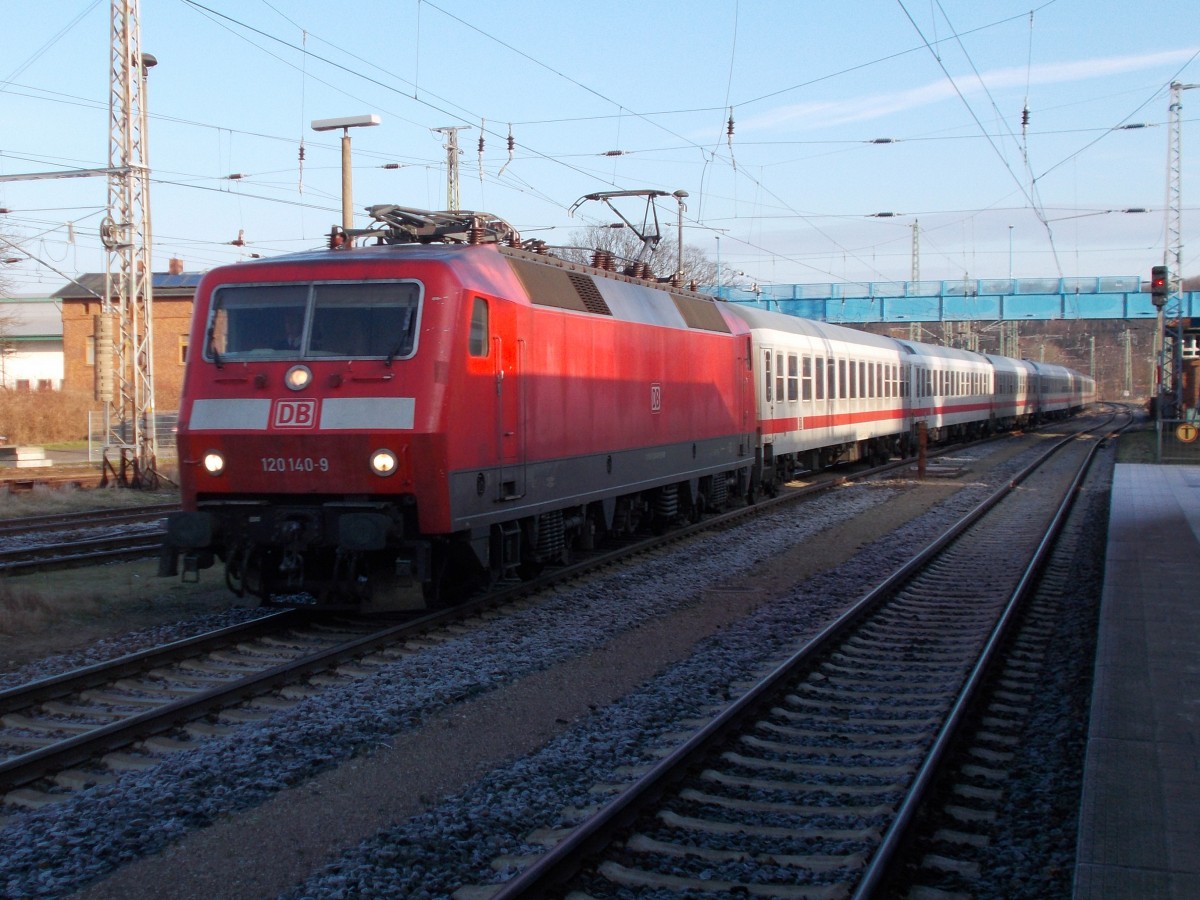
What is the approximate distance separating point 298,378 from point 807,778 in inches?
216

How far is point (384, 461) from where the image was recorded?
31.4 ft

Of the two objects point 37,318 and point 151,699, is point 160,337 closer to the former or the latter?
point 37,318

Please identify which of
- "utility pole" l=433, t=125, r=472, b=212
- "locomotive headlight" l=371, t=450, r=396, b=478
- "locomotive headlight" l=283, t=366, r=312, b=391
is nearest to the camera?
"locomotive headlight" l=371, t=450, r=396, b=478

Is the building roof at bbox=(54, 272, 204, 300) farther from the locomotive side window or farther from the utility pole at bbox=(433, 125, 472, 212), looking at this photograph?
the locomotive side window

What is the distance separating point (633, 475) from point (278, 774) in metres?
8.25

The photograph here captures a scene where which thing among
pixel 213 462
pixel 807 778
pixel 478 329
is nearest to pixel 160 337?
pixel 213 462

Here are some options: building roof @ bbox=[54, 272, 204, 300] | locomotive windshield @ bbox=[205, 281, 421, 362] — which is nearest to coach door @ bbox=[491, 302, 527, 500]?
locomotive windshield @ bbox=[205, 281, 421, 362]

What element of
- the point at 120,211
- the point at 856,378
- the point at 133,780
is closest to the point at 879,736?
the point at 133,780

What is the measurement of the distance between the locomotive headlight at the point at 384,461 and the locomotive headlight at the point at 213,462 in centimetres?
142

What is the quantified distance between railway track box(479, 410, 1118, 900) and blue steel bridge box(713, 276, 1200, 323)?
146 ft

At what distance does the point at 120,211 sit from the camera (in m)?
22.2

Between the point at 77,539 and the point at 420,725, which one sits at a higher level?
the point at 77,539

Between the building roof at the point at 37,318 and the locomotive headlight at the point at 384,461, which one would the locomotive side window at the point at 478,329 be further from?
the building roof at the point at 37,318

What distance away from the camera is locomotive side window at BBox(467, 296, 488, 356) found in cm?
1008
